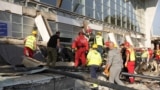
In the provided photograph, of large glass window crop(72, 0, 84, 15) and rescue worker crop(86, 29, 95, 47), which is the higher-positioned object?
large glass window crop(72, 0, 84, 15)

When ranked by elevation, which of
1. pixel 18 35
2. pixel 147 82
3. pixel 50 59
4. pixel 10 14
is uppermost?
pixel 10 14

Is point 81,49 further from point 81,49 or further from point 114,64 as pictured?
point 114,64

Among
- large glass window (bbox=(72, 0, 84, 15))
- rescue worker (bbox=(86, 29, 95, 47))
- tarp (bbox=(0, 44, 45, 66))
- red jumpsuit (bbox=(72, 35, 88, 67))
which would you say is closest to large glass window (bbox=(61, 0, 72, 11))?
large glass window (bbox=(72, 0, 84, 15))

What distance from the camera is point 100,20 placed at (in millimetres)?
29297

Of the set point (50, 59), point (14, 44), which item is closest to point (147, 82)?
point (50, 59)

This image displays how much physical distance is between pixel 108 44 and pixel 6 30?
25.8 ft

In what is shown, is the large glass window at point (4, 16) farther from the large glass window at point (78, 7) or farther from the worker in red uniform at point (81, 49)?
the large glass window at point (78, 7)

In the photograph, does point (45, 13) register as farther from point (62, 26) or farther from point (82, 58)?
point (82, 58)

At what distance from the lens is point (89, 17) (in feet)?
89.0

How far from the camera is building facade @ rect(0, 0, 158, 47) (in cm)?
1852

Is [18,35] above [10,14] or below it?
below

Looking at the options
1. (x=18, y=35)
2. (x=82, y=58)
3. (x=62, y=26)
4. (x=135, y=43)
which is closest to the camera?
(x=82, y=58)

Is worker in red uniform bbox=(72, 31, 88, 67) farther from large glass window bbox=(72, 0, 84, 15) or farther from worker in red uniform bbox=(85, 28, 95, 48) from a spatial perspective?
large glass window bbox=(72, 0, 84, 15)

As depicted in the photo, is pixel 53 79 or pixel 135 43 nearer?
pixel 53 79
